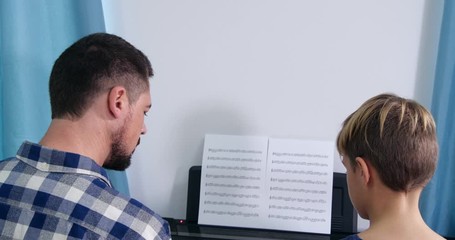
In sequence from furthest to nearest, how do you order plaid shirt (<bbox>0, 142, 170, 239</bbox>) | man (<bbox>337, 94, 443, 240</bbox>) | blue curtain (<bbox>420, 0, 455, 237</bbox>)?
blue curtain (<bbox>420, 0, 455, 237</bbox>)
man (<bbox>337, 94, 443, 240</bbox>)
plaid shirt (<bbox>0, 142, 170, 239</bbox>)

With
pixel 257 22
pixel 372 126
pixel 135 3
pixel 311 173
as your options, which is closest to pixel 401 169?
pixel 372 126

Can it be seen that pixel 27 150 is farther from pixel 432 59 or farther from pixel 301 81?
pixel 432 59

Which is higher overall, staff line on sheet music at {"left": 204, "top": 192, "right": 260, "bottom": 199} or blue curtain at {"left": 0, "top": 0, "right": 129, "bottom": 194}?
blue curtain at {"left": 0, "top": 0, "right": 129, "bottom": 194}

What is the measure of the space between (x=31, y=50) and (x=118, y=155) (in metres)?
0.61

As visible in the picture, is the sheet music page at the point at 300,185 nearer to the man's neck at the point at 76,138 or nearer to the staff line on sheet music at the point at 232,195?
the staff line on sheet music at the point at 232,195

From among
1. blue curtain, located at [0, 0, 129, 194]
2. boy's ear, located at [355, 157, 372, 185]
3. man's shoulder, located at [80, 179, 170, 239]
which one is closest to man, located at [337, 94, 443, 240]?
boy's ear, located at [355, 157, 372, 185]

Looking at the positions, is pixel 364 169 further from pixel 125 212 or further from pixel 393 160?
pixel 125 212

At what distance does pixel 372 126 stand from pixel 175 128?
30.9 inches

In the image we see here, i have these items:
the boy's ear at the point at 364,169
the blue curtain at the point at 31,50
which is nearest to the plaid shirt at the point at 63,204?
the boy's ear at the point at 364,169

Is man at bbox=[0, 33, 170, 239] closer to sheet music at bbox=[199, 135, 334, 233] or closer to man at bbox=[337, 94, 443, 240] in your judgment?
man at bbox=[337, 94, 443, 240]

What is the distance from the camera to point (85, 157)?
0.86 meters

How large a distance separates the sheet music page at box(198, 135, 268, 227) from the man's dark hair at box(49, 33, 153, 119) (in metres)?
0.56

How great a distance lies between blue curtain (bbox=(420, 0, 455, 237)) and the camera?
53.7 inches

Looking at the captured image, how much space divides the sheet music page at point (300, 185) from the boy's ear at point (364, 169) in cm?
45
